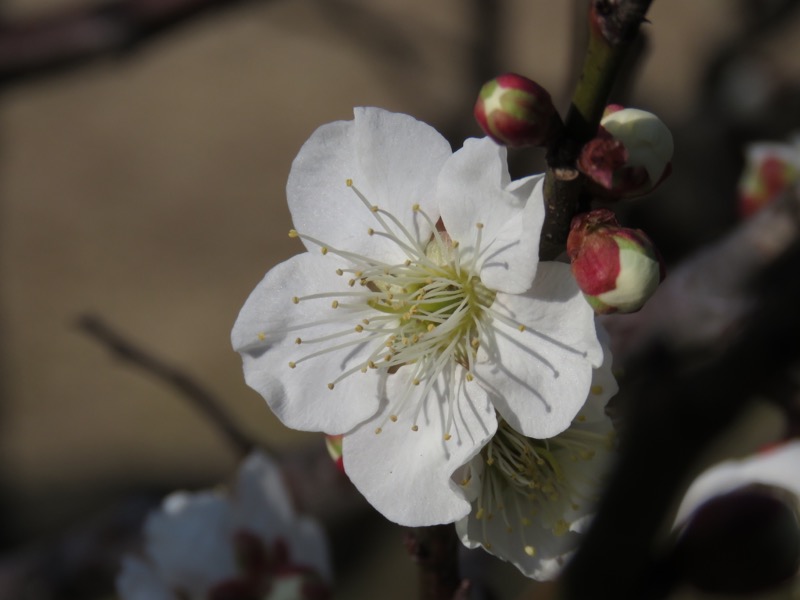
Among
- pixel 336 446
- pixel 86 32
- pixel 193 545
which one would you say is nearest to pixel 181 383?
pixel 193 545

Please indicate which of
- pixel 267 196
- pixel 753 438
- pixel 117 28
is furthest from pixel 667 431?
pixel 267 196

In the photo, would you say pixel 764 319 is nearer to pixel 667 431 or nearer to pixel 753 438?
pixel 667 431

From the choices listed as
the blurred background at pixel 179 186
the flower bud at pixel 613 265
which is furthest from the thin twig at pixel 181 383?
the blurred background at pixel 179 186

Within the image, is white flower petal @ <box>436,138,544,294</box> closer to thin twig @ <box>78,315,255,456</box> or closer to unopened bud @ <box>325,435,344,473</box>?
unopened bud @ <box>325,435,344,473</box>

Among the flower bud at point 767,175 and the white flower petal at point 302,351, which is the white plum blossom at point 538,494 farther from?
the flower bud at point 767,175

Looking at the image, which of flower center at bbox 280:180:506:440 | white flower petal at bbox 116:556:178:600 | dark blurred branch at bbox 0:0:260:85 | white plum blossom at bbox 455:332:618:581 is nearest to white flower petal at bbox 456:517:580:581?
white plum blossom at bbox 455:332:618:581

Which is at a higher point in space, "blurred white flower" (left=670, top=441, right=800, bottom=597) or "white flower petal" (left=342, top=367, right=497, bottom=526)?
"white flower petal" (left=342, top=367, right=497, bottom=526)
